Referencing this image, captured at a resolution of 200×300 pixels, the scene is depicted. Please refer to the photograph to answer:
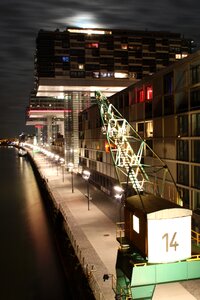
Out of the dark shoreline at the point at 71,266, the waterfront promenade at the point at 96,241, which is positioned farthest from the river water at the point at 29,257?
the waterfront promenade at the point at 96,241

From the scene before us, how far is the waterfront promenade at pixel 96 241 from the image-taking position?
1895cm

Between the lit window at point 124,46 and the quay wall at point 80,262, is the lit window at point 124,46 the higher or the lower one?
the higher one

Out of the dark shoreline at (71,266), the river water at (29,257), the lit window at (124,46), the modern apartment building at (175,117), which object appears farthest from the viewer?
the lit window at (124,46)

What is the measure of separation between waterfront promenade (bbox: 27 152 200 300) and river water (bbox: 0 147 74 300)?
11.0ft

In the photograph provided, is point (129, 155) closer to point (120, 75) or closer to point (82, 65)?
point (82, 65)

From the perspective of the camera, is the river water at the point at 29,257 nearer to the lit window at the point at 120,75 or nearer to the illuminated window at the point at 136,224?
the illuminated window at the point at 136,224

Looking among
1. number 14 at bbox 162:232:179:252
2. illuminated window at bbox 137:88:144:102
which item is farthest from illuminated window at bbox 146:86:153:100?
number 14 at bbox 162:232:179:252

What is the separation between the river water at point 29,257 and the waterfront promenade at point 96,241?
3.35 meters

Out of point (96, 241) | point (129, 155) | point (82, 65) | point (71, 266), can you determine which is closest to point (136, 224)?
point (96, 241)

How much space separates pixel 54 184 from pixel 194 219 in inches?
1268

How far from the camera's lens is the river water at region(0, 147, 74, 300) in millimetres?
26670

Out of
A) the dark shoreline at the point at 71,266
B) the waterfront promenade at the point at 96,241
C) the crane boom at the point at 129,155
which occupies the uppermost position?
the crane boom at the point at 129,155

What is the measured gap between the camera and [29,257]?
33.4 meters

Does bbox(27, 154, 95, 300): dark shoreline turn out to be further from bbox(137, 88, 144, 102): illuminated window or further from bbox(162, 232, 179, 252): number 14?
bbox(137, 88, 144, 102): illuminated window
